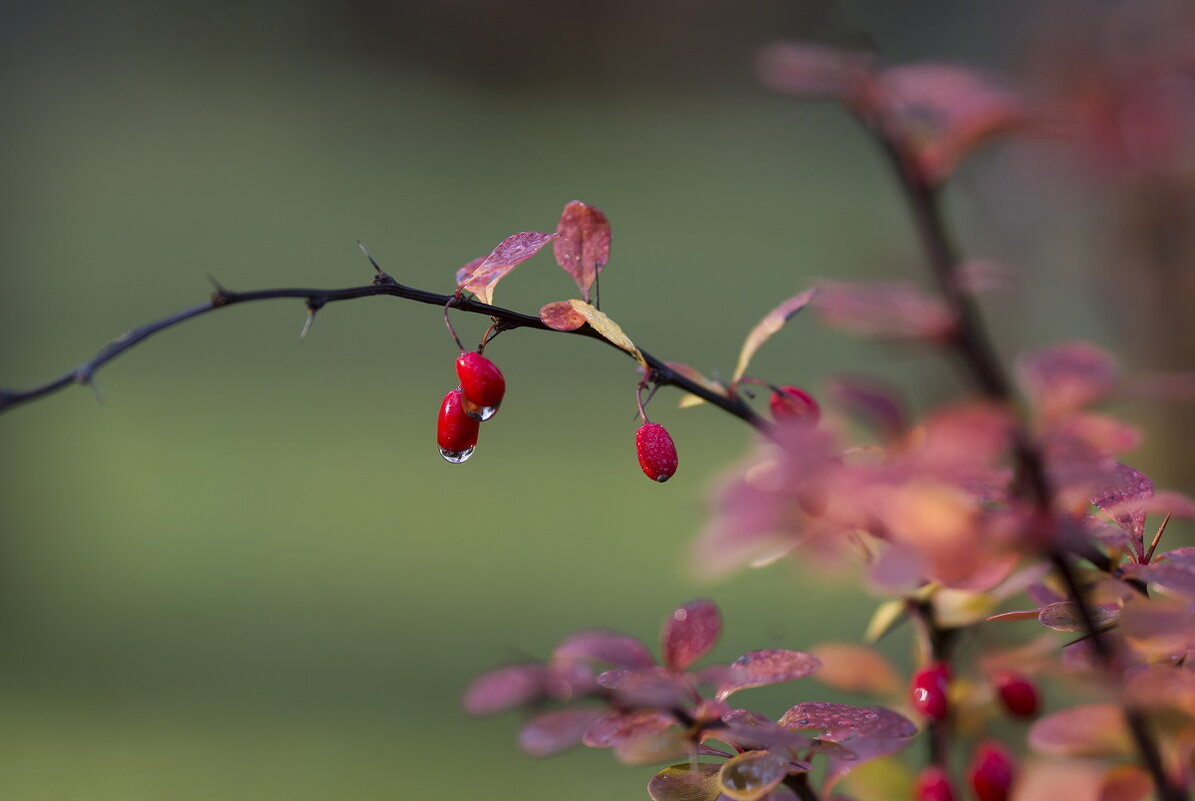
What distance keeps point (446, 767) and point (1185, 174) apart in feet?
5.02

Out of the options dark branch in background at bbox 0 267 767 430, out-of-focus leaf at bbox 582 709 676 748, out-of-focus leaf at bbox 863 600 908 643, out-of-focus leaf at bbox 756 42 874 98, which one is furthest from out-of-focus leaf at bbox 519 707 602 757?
out-of-focus leaf at bbox 756 42 874 98

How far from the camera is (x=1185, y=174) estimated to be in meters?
1.08

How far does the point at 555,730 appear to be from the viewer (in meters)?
0.37

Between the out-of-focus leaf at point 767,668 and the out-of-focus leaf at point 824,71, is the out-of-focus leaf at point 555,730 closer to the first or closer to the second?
the out-of-focus leaf at point 767,668

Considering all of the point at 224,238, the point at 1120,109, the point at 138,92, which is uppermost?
the point at 138,92

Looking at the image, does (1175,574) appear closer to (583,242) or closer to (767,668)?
(767,668)

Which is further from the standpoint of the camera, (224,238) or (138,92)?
(138,92)

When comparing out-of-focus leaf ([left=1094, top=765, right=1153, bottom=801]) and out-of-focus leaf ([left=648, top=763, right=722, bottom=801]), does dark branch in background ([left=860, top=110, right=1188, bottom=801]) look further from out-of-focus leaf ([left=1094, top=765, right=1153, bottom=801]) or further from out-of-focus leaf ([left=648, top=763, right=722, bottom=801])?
out-of-focus leaf ([left=648, top=763, right=722, bottom=801])

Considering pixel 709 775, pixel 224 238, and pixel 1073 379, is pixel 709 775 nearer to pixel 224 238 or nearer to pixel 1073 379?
pixel 1073 379

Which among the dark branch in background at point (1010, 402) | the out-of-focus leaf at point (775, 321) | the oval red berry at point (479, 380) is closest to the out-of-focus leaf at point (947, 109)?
the dark branch in background at point (1010, 402)

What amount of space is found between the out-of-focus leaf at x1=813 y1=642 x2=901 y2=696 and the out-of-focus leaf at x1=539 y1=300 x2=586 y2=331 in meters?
0.26

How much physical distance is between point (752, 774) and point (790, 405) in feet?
0.56

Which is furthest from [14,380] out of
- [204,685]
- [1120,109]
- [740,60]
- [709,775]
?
[740,60]

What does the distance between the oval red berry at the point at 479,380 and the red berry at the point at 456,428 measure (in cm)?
3
